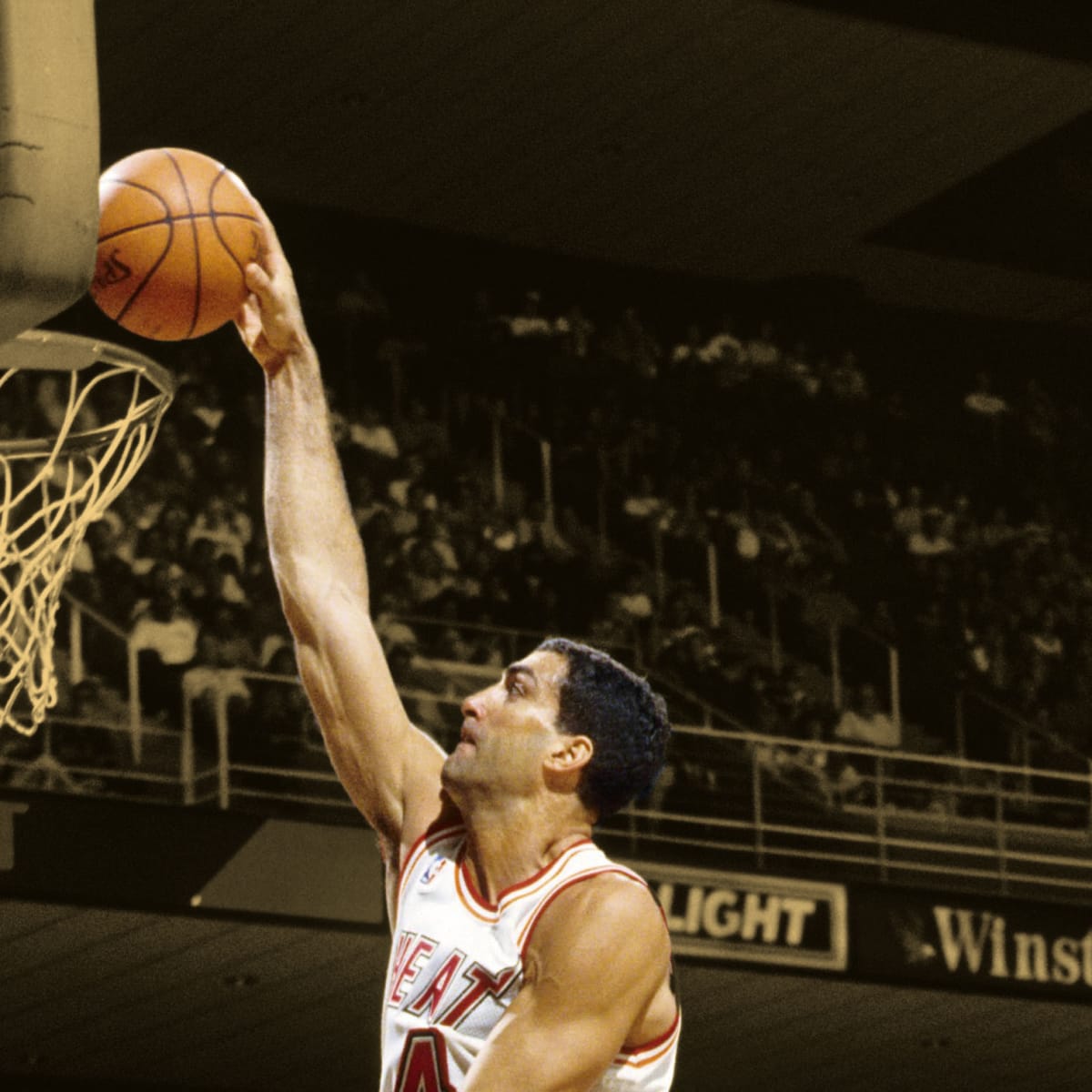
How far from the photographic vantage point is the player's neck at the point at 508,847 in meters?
3.43

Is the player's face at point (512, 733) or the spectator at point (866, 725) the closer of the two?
the player's face at point (512, 733)

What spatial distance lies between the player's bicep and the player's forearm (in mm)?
88

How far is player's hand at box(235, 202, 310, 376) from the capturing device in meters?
3.79

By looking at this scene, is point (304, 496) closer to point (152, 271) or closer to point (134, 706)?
point (152, 271)

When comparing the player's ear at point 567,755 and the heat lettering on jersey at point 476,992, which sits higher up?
the player's ear at point 567,755

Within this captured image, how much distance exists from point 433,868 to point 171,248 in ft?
3.63

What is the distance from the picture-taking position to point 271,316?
3801mm

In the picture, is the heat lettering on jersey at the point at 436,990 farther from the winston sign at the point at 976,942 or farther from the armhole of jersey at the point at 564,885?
the winston sign at the point at 976,942

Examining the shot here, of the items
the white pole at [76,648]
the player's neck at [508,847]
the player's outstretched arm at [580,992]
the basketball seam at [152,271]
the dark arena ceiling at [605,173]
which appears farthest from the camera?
the dark arena ceiling at [605,173]

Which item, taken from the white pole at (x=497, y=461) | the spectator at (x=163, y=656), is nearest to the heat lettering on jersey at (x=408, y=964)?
the spectator at (x=163, y=656)

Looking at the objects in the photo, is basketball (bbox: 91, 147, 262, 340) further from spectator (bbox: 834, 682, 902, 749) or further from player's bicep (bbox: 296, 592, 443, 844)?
spectator (bbox: 834, 682, 902, 749)

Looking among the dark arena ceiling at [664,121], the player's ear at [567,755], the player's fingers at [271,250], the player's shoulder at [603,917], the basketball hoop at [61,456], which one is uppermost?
the dark arena ceiling at [664,121]

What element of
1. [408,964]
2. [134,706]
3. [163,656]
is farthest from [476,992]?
[163,656]

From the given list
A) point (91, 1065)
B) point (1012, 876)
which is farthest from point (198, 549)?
point (1012, 876)
